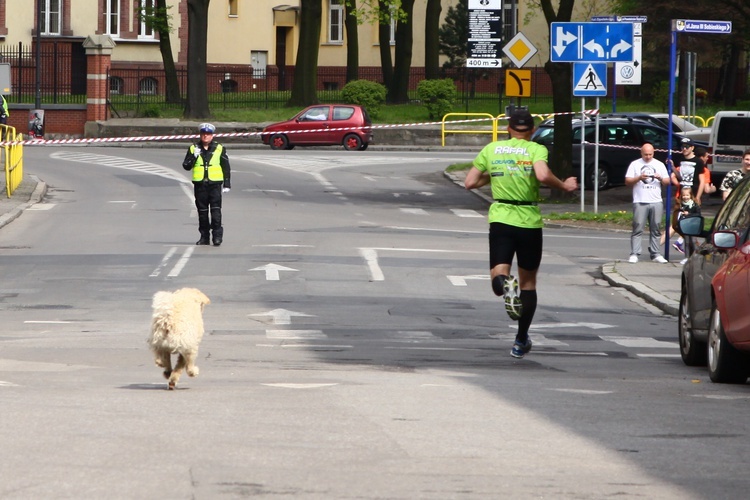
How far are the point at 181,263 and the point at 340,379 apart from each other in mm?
9507

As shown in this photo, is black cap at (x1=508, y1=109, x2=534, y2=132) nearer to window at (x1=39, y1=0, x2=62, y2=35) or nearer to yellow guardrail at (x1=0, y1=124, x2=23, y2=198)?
yellow guardrail at (x1=0, y1=124, x2=23, y2=198)

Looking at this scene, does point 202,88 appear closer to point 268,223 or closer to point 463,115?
point 463,115

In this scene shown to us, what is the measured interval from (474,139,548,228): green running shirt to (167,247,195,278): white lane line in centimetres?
737

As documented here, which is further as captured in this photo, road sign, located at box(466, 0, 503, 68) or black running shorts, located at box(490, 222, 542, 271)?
road sign, located at box(466, 0, 503, 68)

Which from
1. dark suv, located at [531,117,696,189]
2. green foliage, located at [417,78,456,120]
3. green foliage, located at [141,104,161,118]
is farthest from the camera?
green foliage, located at [141,104,161,118]

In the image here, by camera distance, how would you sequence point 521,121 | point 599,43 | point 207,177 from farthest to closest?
point 599,43 → point 207,177 → point 521,121

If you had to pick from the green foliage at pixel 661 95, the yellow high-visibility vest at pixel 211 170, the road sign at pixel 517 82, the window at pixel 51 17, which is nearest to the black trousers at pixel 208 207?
the yellow high-visibility vest at pixel 211 170

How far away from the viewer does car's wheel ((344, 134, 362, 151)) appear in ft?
153

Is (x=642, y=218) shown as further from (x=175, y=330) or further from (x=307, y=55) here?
(x=307, y=55)

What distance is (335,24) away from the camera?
7506cm

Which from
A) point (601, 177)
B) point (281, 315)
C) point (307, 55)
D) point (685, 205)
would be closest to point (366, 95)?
point (307, 55)

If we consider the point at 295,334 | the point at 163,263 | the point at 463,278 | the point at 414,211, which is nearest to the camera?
the point at 295,334

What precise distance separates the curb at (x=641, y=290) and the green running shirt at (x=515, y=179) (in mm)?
5102

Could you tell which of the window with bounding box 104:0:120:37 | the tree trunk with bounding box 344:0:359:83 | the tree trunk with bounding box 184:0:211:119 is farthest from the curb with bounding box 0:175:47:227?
the window with bounding box 104:0:120:37
